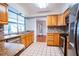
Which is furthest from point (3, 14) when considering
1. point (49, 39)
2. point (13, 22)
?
point (49, 39)

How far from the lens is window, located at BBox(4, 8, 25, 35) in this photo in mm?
2812

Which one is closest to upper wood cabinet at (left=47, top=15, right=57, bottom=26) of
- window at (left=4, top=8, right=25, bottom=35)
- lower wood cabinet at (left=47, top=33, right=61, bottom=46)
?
lower wood cabinet at (left=47, top=33, right=61, bottom=46)

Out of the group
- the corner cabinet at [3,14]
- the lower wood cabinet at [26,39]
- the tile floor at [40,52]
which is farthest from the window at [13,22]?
the tile floor at [40,52]

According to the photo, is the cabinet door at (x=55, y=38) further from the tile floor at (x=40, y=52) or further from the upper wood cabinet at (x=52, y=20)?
the tile floor at (x=40, y=52)

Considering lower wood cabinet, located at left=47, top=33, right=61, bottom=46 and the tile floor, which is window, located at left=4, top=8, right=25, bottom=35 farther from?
lower wood cabinet, located at left=47, top=33, right=61, bottom=46

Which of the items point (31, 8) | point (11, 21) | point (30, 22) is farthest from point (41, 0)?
point (30, 22)

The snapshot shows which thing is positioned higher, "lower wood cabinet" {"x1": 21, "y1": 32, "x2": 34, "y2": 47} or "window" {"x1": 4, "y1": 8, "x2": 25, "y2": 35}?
"window" {"x1": 4, "y1": 8, "x2": 25, "y2": 35}

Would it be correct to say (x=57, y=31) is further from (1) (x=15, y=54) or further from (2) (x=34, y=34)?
(1) (x=15, y=54)

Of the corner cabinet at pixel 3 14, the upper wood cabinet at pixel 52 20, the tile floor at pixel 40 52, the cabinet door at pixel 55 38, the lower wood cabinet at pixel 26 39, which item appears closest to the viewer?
the corner cabinet at pixel 3 14

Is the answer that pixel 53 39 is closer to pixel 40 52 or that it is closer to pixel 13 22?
pixel 40 52

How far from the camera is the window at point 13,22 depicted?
9.22ft

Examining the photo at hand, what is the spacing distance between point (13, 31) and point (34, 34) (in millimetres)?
1480

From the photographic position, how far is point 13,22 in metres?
2.82

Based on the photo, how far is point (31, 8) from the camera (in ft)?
9.21
